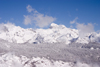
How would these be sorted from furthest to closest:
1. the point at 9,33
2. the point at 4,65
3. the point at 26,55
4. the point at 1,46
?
the point at 9,33
the point at 1,46
the point at 26,55
the point at 4,65

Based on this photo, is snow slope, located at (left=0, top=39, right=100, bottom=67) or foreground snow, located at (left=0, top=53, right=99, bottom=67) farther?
snow slope, located at (left=0, top=39, right=100, bottom=67)

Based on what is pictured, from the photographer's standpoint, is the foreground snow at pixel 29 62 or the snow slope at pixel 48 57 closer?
the foreground snow at pixel 29 62

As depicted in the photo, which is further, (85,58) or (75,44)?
(75,44)

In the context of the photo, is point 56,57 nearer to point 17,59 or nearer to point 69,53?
point 69,53

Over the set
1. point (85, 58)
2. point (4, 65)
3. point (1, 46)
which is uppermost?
point (1, 46)

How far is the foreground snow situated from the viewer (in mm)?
125431

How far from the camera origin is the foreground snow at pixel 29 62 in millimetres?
125431

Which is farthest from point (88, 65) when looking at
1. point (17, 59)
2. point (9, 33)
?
point (9, 33)

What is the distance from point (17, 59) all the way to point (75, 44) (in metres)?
Result: 85.4

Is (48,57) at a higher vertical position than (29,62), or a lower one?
higher

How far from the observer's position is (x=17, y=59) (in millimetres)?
132500

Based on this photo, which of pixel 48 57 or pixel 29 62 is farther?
pixel 48 57

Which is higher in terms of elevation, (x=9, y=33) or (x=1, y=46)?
(x=9, y=33)

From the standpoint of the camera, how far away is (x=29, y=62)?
431ft
